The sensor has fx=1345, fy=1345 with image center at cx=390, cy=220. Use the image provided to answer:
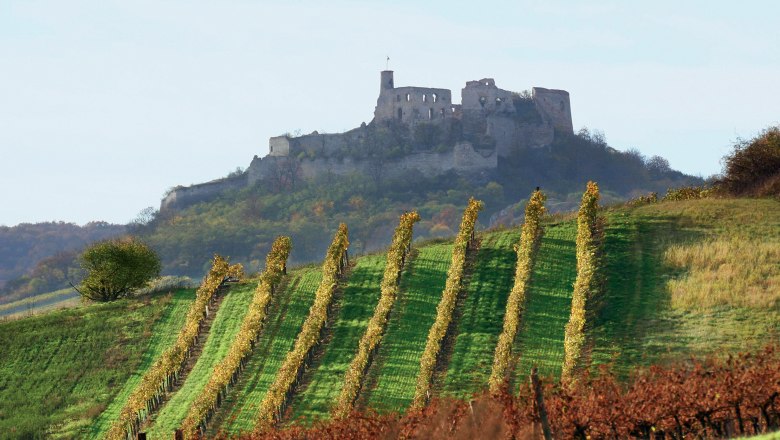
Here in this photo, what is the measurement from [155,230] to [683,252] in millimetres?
89570

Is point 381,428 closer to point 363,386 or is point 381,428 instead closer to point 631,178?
point 363,386

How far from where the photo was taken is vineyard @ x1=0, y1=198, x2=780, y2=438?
125 ft

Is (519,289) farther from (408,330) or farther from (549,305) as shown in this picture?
(408,330)

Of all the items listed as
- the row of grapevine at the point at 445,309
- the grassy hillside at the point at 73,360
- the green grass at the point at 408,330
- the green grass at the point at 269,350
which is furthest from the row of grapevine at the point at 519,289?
the grassy hillside at the point at 73,360

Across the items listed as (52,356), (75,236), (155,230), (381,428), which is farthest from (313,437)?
(75,236)

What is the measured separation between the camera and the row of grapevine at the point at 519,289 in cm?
3791

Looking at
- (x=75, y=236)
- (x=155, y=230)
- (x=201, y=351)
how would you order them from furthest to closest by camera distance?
(x=75, y=236)
(x=155, y=230)
(x=201, y=351)

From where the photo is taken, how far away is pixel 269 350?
43.6 meters

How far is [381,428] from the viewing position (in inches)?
1176

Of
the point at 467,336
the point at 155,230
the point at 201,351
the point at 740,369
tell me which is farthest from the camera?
the point at 155,230

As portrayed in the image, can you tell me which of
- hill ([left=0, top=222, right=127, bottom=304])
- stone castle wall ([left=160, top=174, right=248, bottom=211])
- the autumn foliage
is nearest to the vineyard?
the autumn foliage

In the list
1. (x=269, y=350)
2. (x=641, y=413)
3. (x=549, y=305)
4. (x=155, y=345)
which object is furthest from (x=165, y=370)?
(x=641, y=413)

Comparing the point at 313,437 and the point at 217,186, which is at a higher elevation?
the point at 217,186

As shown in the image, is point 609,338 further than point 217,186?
No
